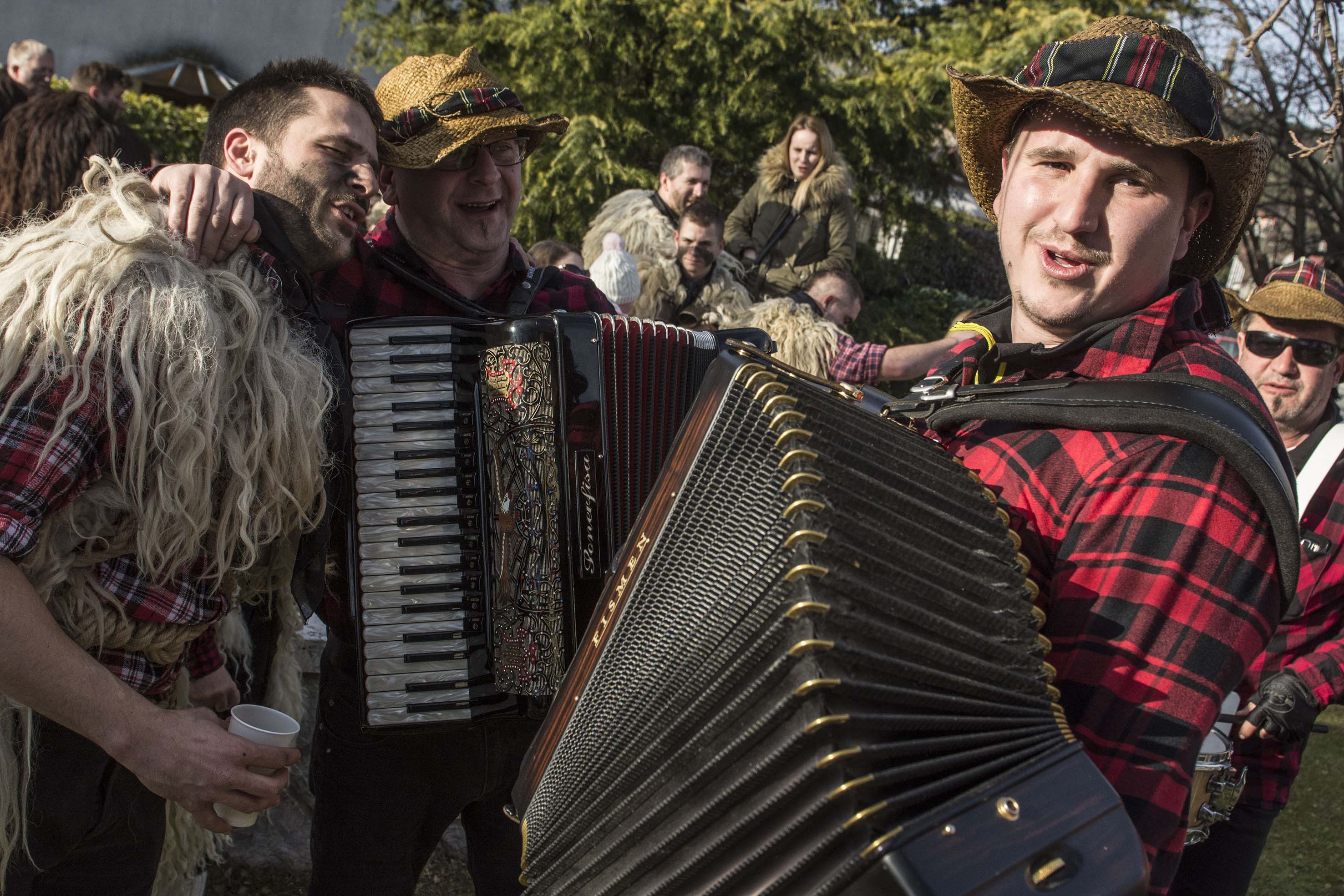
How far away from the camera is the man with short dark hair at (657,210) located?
507 cm

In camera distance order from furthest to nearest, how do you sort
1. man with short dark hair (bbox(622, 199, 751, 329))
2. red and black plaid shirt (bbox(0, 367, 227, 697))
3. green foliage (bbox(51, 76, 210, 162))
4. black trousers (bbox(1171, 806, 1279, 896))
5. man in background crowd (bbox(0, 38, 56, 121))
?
green foliage (bbox(51, 76, 210, 162)) → man in background crowd (bbox(0, 38, 56, 121)) → man with short dark hair (bbox(622, 199, 751, 329)) → black trousers (bbox(1171, 806, 1279, 896)) → red and black plaid shirt (bbox(0, 367, 227, 697))

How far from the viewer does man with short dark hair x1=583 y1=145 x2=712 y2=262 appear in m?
5.07

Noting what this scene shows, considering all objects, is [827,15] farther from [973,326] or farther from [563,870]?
[563,870]

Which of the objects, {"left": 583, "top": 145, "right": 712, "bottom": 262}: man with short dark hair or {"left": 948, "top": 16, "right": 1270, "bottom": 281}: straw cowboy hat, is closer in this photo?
{"left": 948, "top": 16, "right": 1270, "bottom": 281}: straw cowboy hat

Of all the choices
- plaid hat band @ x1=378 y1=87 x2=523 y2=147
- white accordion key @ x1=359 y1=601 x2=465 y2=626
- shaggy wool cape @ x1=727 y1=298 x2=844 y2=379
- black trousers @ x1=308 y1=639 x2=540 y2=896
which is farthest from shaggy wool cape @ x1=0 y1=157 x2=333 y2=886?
shaggy wool cape @ x1=727 y1=298 x2=844 y2=379

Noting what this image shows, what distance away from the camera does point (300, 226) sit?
198cm

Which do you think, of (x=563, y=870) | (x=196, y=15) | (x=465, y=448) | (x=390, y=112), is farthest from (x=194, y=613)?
(x=196, y=15)

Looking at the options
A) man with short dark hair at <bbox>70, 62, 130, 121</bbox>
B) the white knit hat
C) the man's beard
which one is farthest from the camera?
man with short dark hair at <bbox>70, 62, 130, 121</bbox>

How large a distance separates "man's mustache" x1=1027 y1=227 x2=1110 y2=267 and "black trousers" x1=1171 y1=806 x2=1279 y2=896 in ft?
7.25

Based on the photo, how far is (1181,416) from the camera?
1.29 metres

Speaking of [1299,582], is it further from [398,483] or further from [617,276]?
[617,276]

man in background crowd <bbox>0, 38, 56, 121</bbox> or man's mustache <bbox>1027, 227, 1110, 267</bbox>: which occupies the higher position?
man's mustache <bbox>1027, 227, 1110, 267</bbox>

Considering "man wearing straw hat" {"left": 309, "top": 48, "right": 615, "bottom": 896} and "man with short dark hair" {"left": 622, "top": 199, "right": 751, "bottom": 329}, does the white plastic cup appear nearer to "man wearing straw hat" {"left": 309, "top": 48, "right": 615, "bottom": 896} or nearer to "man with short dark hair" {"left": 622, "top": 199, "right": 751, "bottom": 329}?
"man wearing straw hat" {"left": 309, "top": 48, "right": 615, "bottom": 896}

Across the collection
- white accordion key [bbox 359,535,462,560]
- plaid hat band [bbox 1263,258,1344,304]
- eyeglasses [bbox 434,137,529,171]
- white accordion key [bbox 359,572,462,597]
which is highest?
plaid hat band [bbox 1263,258,1344,304]
